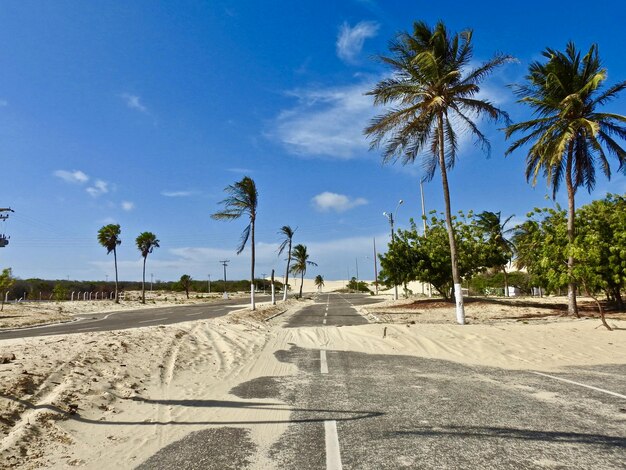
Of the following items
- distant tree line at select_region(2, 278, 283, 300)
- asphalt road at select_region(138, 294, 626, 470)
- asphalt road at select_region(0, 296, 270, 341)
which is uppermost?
distant tree line at select_region(2, 278, 283, 300)

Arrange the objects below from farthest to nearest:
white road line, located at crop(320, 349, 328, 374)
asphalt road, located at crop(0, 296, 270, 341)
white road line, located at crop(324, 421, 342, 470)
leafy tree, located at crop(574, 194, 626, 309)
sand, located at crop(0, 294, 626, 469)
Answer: leafy tree, located at crop(574, 194, 626, 309) → asphalt road, located at crop(0, 296, 270, 341) → white road line, located at crop(320, 349, 328, 374) → sand, located at crop(0, 294, 626, 469) → white road line, located at crop(324, 421, 342, 470)

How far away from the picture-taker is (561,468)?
3752mm

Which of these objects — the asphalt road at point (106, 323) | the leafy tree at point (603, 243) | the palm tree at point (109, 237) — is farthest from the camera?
the palm tree at point (109, 237)

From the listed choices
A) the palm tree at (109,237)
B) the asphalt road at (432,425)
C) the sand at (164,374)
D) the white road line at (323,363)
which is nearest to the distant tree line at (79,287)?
the palm tree at (109,237)

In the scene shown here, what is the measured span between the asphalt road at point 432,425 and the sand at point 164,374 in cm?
34

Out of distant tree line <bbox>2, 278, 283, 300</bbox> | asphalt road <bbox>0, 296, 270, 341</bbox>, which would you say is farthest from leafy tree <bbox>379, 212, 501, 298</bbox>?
distant tree line <bbox>2, 278, 283, 300</bbox>

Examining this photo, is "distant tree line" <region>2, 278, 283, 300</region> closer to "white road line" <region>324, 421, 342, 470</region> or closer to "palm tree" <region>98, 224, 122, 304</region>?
"palm tree" <region>98, 224, 122, 304</region>

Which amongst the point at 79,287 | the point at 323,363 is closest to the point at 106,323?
the point at 323,363

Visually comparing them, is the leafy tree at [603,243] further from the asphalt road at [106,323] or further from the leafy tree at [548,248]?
the asphalt road at [106,323]

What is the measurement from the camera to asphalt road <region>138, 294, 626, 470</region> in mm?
4020

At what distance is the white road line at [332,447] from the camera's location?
12.9 feet

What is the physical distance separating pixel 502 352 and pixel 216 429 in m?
9.09

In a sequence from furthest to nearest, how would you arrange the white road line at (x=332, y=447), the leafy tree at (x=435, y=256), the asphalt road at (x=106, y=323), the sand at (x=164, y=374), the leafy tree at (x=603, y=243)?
the leafy tree at (x=435, y=256)
the leafy tree at (x=603, y=243)
the asphalt road at (x=106, y=323)
the sand at (x=164, y=374)
the white road line at (x=332, y=447)

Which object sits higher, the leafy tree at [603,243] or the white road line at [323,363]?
the leafy tree at [603,243]
